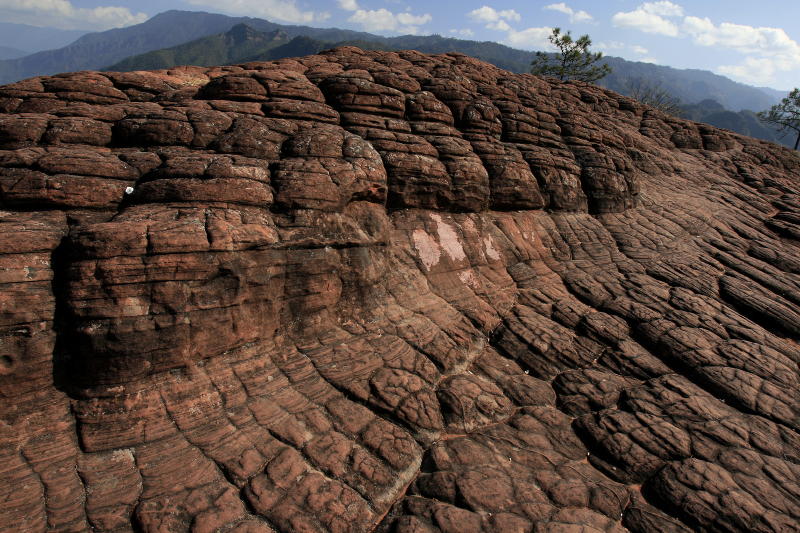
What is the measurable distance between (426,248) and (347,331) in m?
4.87

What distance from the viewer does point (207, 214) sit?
1080cm

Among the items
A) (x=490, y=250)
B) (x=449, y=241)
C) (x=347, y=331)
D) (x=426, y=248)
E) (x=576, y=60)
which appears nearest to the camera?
(x=347, y=331)

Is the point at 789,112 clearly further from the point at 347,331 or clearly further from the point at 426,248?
the point at 347,331

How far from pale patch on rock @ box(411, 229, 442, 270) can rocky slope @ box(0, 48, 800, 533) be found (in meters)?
0.14

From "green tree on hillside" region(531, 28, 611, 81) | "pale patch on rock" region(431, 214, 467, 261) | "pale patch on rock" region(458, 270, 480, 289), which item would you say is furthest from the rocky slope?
"green tree on hillside" region(531, 28, 611, 81)

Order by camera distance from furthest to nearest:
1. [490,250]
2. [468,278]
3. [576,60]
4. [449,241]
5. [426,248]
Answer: [576,60], [490,250], [449,241], [468,278], [426,248]

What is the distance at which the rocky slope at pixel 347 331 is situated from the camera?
28.8 ft

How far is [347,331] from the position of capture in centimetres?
1260

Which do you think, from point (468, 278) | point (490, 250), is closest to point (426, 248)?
point (468, 278)

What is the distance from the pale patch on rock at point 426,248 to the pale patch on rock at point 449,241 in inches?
15.5

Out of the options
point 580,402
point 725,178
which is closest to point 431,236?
point 580,402

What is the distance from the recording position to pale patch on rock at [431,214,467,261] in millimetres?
15992

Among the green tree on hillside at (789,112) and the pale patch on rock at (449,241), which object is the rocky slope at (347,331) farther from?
the green tree on hillside at (789,112)

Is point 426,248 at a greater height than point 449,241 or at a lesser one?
lesser
